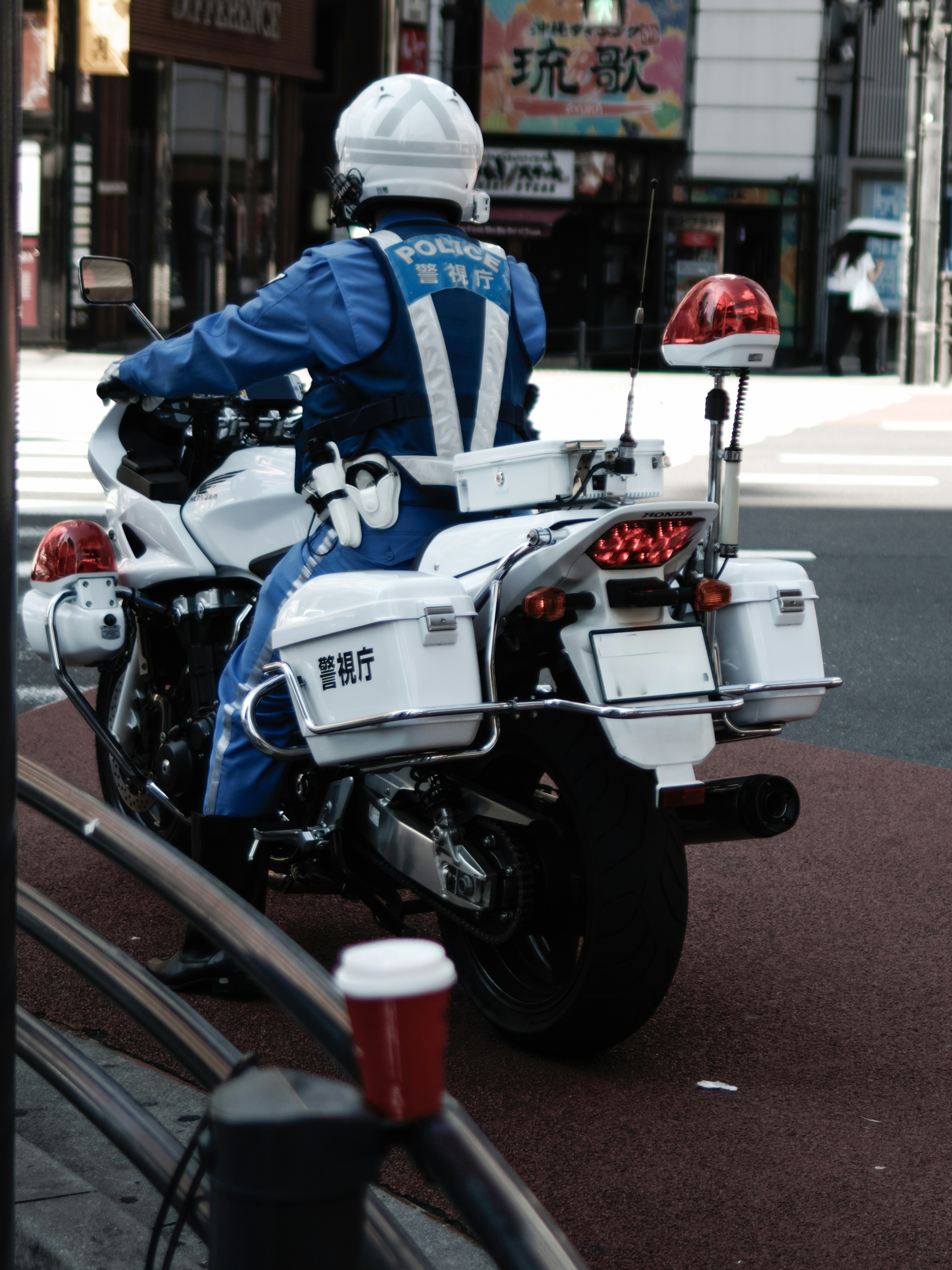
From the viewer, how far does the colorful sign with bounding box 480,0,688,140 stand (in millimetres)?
33188

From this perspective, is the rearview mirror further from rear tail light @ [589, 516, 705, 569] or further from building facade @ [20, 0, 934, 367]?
building facade @ [20, 0, 934, 367]

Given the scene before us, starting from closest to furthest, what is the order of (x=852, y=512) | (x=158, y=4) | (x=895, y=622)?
(x=895, y=622) < (x=852, y=512) < (x=158, y=4)

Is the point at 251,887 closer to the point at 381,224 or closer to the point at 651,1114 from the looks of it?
the point at 651,1114

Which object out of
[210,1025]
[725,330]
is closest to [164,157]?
[725,330]

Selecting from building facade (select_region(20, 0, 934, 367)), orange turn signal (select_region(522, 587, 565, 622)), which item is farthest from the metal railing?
building facade (select_region(20, 0, 934, 367))

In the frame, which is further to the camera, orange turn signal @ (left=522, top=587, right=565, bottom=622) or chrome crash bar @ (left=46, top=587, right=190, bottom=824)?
chrome crash bar @ (left=46, top=587, right=190, bottom=824)

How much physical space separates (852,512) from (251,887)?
9.24 m

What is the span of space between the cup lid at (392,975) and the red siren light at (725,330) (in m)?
2.43

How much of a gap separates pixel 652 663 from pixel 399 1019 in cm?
218

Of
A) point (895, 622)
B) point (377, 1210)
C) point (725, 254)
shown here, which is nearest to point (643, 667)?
point (377, 1210)

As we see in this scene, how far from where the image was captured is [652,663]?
3332 millimetres

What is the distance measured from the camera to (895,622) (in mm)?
8969

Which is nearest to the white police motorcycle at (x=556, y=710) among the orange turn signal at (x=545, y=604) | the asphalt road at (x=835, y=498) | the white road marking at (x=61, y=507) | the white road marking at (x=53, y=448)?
the orange turn signal at (x=545, y=604)

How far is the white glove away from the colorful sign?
101 ft
